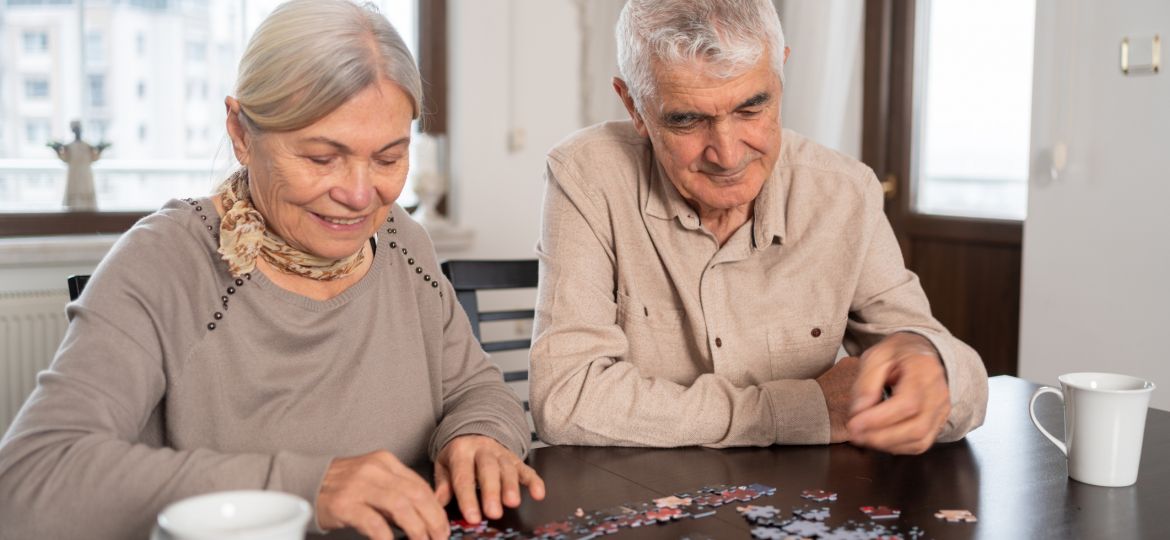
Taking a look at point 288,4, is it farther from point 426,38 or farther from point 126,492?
point 426,38

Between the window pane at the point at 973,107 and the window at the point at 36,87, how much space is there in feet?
11.5

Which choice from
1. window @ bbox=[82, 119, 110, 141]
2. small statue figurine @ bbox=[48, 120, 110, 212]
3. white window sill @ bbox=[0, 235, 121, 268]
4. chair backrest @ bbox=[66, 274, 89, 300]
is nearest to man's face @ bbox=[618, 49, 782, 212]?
chair backrest @ bbox=[66, 274, 89, 300]

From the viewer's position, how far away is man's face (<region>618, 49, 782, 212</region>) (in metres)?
1.71

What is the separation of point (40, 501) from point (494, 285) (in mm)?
1259

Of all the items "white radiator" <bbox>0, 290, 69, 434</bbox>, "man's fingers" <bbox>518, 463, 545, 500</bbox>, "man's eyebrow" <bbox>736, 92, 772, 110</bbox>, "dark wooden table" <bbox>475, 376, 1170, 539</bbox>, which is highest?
"man's eyebrow" <bbox>736, 92, 772, 110</bbox>

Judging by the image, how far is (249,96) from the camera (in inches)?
57.5

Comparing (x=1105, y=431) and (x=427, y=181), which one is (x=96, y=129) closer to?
(x=427, y=181)

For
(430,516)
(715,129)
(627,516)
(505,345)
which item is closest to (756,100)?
(715,129)

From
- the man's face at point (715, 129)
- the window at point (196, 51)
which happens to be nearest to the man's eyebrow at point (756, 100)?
the man's face at point (715, 129)

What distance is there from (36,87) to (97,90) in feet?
0.71

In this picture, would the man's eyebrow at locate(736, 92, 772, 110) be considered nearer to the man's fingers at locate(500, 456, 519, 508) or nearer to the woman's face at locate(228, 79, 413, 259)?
the woman's face at locate(228, 79, 413, 259)

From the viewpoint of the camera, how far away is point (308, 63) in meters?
1.41

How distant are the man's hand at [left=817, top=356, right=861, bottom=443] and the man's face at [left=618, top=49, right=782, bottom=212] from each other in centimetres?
34

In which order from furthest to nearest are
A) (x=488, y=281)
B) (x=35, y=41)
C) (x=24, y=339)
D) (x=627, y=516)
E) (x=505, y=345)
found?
(x=35, y=41)
(x=24, y=339)
(x=505, y=345)
(x=488, y=281)
(x=627, y=516)
